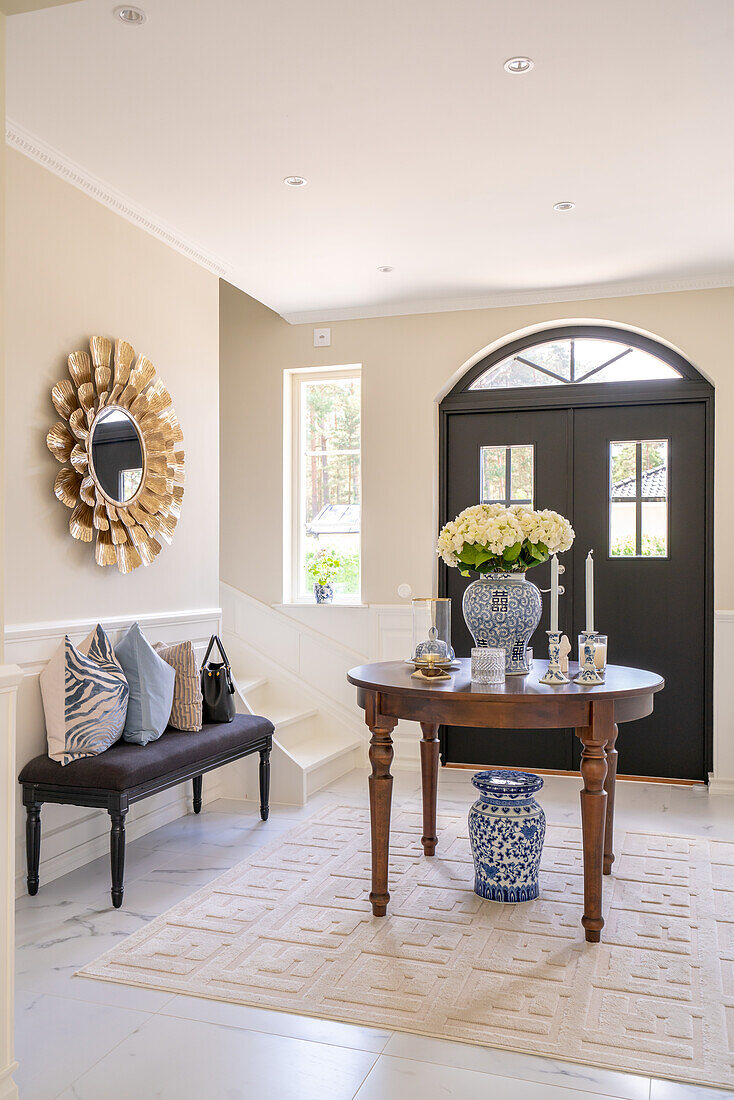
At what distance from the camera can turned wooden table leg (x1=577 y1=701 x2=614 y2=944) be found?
278 cm

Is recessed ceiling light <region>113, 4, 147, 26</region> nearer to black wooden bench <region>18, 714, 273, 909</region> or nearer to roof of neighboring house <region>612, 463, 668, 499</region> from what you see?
black wooden bench <region>18, 714, 273, 909</region>

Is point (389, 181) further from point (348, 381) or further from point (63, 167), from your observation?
point (348, 381)

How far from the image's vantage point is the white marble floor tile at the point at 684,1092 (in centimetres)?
197

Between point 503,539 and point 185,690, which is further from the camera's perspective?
point 185,690

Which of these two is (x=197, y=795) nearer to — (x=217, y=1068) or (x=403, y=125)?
(x=217, y=1068)

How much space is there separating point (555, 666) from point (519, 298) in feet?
8.96

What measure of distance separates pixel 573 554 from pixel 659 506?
551mm

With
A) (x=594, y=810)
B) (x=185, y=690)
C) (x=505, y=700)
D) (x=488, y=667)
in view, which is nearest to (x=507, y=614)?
(x=488, y=667)

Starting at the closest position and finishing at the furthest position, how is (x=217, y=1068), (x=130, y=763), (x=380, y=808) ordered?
(x=217, y=1068), (x=380, y=808), (x=130, y=763)

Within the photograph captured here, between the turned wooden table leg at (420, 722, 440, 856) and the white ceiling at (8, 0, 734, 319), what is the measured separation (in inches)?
89.0

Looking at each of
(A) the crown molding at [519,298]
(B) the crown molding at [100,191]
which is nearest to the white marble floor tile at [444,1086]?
(B) the crown molding at [100,191]

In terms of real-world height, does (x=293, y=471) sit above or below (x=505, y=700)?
above

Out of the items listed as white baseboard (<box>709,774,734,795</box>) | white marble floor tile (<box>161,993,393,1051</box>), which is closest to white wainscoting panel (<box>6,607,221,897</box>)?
white marble floor tile (<box>161,993,393,1051</box>)

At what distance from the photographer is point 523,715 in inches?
109
